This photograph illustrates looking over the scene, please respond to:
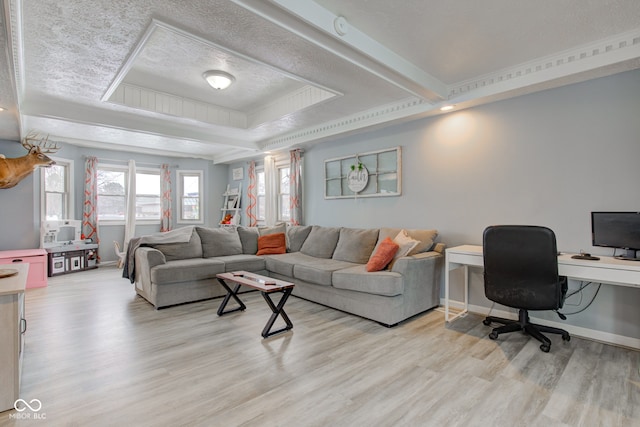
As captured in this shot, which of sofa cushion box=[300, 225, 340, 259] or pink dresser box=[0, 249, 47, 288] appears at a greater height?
sofa cushion box=[300, 225, 340, 259]

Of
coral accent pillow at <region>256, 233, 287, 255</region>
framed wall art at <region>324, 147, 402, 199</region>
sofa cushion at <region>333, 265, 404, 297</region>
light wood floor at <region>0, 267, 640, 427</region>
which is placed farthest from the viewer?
coral accent pillow at <region>256, 233, 287, 255</region>

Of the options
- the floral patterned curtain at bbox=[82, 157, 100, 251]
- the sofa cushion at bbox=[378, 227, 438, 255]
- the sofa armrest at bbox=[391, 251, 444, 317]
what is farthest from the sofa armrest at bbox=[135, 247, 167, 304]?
the floral patterned curtain at bbox=[82, 157, 100, 251]

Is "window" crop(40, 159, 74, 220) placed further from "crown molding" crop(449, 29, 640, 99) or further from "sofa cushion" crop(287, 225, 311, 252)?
"crown molding" crop(449, 29, 640, 99)

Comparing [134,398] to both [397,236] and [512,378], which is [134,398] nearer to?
[512,378]

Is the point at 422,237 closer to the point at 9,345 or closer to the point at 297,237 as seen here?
the point at 297,237

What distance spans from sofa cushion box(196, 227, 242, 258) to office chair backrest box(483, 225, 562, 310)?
11.6 feet

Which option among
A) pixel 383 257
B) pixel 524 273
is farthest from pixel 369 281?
pixel 524 273

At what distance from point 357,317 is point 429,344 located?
0.89 meters

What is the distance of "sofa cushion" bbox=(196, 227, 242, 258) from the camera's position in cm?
471

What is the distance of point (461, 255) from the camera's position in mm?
3209

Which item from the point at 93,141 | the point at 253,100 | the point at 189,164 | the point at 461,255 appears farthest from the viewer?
the point at 189,164

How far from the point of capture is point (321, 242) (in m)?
4.81

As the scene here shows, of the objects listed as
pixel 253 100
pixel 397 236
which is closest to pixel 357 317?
pixel 397 236

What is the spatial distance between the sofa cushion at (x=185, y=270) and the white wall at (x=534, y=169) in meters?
2.45
